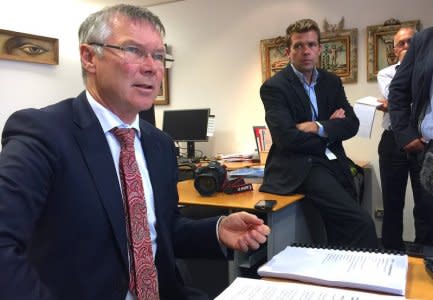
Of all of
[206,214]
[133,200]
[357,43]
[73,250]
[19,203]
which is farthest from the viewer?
[357,43]

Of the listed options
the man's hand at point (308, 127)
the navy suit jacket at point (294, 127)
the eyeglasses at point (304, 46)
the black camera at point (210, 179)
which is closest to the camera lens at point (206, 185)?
the black camera at point (210, 179)

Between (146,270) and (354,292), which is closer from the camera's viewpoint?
(354,292)

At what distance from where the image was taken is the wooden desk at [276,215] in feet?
6.51

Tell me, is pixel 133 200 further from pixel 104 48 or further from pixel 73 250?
pixel 104 48

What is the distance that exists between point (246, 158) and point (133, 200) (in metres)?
3.18

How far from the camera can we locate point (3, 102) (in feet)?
13.7

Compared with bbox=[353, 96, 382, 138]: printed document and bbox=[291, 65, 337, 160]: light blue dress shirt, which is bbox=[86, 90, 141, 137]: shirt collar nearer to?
bbox=[291, 65, 337, 160]: light blue dress shirt

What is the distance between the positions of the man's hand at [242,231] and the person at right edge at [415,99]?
1.09m

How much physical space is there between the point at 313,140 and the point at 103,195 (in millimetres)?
1579

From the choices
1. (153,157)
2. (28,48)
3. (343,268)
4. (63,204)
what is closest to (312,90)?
(153,157)

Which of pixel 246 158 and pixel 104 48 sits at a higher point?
pixel 104 48

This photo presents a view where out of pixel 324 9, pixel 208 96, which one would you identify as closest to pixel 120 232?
pixel 324 9

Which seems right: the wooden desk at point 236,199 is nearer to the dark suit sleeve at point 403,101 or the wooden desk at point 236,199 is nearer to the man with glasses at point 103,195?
the dark suit sleeve at point 403,101

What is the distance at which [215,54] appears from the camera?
4.76 m
